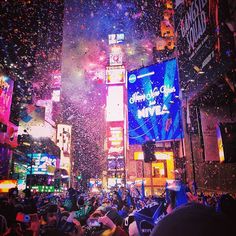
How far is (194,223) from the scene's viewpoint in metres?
1.01

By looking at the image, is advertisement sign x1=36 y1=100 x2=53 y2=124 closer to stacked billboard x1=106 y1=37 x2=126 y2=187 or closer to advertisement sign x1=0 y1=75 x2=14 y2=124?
stacked billboard x1=106 y1=37 x2=126 y2=187

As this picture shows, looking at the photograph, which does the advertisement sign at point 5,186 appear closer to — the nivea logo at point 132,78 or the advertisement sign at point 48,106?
the nivea logo at point 132,78

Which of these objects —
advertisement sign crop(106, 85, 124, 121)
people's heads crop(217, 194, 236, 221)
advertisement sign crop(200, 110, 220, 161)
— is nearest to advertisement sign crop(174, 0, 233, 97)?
advertisement sign crop(200, 110, 220, 161)

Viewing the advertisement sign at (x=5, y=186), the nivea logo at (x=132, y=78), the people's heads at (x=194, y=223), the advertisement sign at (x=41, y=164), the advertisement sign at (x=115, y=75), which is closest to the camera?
the people's heads at (x=194, y=223)

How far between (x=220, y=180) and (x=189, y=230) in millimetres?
18374

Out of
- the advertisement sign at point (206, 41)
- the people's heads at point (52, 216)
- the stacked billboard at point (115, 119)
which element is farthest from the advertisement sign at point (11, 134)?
the stacked billboard at point (115, 119)

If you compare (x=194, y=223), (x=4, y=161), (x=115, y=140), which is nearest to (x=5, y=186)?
(x=4, y=161)

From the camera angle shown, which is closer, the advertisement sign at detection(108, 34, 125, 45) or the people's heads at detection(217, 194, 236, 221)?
the people's heads at detection(217, 194, 236, 221)

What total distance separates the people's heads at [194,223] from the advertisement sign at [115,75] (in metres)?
70.8

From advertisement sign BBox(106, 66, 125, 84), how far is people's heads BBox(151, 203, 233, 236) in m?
70.8

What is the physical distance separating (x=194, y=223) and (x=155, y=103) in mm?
36265

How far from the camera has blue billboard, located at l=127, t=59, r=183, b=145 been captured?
Answer: 34125 mm

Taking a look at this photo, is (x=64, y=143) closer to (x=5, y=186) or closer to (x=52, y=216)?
(x=5, y=186)

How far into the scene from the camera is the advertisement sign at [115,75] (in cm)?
7156
